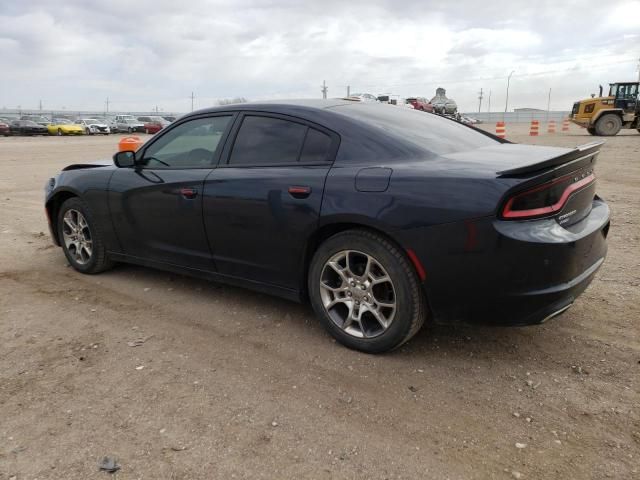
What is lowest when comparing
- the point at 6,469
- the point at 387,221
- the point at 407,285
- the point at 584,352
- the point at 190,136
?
the point at 6,469

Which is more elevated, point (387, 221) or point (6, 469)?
point (387, 221)

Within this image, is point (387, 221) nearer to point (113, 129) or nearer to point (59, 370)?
point (59, 370)

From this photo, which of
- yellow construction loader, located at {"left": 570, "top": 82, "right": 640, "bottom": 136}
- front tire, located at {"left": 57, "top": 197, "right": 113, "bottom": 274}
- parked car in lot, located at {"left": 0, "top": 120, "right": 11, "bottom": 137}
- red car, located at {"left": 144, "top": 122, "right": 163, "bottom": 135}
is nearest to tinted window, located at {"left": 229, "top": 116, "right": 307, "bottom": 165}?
front tire, located at {"left": 57, "top": 197, "right": 113, "bottom": 274}

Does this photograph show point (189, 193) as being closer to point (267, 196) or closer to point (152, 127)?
point (267, 196)

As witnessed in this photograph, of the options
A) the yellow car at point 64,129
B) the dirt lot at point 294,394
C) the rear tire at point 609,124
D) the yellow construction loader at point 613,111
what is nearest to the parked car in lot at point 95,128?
the yellow car at point 64,129

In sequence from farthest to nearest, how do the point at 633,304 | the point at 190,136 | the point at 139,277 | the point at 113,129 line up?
the point at 113,129, the point at 139,277, the point at 190,136, the point at 633,304

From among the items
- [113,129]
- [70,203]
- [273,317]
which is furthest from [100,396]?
[113,129]

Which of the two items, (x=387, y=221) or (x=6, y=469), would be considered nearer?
(x=6, y=469)

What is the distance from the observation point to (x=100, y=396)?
2758mm

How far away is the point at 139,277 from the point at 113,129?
4373cm

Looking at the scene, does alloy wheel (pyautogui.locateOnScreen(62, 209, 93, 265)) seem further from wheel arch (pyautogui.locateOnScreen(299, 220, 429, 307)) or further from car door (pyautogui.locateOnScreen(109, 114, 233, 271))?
wheel arch (pyautogui.locateOnScreen(299, 220, 429, 307))

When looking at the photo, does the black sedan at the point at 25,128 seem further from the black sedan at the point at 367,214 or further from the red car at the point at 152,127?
the black sedan at the point at 367,214

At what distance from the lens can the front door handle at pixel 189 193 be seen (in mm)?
3723

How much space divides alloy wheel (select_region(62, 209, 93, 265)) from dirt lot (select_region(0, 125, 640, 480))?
0.67 metres
